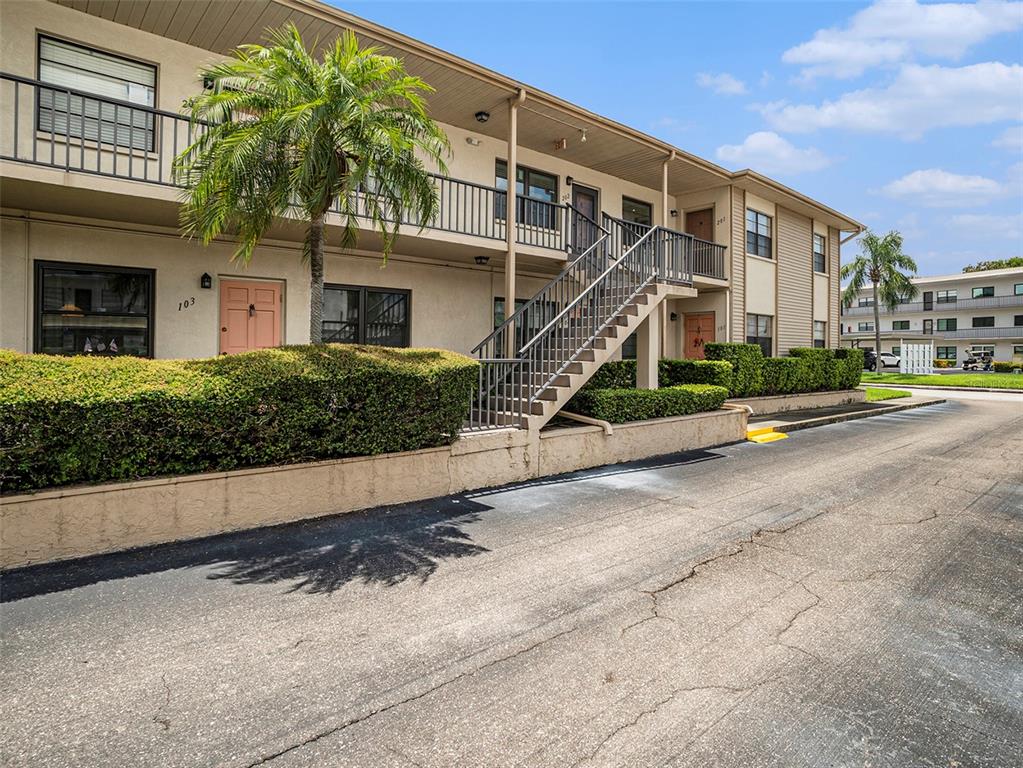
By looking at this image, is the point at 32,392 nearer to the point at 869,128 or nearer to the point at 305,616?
the point at 305,616

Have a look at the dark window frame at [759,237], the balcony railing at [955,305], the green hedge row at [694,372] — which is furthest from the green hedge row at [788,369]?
the balcony railing at [955,305]

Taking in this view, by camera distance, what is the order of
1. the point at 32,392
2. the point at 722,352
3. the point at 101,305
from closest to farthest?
the point at 32,392 < the point at 101,305 < the point at 722,352

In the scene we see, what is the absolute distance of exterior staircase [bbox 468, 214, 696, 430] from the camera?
8.27 m

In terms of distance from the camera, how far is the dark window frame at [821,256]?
2008cm

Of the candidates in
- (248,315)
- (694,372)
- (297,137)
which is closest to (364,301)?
(248,315)

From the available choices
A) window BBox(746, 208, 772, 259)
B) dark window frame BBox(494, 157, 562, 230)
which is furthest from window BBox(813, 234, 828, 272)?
dark window frame BBox(494, 157, 562, 230)

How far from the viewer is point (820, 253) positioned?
2048cm

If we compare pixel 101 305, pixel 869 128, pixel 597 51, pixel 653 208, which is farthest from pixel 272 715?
pixel 869 128

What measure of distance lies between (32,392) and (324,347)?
2604 millimetres

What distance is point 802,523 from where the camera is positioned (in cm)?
576

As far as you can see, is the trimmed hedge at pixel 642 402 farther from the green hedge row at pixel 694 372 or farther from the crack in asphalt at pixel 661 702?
the crack in asphalt at pixel 661 702

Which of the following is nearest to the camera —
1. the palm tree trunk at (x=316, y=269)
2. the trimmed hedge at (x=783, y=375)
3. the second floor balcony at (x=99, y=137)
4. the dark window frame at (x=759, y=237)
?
the palm tree trunk at (x=316, y=269)

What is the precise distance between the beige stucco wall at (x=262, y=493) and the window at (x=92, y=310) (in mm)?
4452

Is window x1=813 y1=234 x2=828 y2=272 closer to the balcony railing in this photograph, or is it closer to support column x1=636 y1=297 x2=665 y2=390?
support column x1=636 y1=297 x2=665 y2=390
